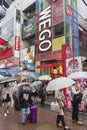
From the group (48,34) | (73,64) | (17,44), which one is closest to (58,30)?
(48,34)

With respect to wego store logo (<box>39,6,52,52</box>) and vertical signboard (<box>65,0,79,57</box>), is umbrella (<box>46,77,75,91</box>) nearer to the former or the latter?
vertical signboard (<box>65,0,79,57</box>)

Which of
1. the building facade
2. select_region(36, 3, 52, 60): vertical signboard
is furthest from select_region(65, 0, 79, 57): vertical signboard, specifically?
select_region(36, 3, 52, 60): vertical signboard

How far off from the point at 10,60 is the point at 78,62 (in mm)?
21946

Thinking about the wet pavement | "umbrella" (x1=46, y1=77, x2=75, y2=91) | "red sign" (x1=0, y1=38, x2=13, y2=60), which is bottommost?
the wet pavement

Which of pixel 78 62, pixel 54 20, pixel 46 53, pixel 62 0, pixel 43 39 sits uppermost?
pixel 62 0

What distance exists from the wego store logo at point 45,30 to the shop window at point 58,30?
0.62 m

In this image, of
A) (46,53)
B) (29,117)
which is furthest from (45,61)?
(29,117)

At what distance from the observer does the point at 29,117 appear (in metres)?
9.66

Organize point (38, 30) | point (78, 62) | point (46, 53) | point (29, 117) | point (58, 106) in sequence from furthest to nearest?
point (38, 30) → point (46, 53) → point (78, 62) → point (29, 117) → point (58, 106)

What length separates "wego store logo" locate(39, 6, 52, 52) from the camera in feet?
83.8

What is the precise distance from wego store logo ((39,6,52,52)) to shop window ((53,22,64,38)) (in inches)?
24.6

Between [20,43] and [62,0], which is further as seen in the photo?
[20,43]

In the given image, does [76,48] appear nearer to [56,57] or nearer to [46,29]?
[56,57]

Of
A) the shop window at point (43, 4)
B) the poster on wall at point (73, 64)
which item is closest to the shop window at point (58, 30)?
the shop window at point (43, 4)
